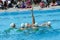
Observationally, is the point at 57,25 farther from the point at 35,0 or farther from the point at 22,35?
the point at 35,0

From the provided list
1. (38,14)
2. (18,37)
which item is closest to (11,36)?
(18,37)

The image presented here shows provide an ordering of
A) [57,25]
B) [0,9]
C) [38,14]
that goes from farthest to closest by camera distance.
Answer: [0,9] → [38,14] → [57,25]

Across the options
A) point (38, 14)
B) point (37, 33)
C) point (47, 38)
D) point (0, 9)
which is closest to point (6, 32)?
point (37, 33)

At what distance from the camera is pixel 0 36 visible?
9.90 meters

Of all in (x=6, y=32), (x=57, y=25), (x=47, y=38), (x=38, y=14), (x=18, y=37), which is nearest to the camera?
(x=47, y=38)

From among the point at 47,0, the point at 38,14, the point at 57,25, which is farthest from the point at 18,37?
the point at 47,0

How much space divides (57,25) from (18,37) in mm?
2907

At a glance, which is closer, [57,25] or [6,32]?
[6,32]

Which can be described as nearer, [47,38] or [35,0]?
[47,38]

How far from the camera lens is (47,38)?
888cm

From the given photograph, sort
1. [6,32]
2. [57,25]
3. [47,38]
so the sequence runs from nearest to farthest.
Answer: [47,38], [6,32], [57,25]

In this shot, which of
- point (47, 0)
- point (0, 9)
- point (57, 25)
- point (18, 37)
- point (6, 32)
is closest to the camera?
point (18, 37)

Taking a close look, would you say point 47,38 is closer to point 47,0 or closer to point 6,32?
point 6,32

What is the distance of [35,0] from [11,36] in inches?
461
